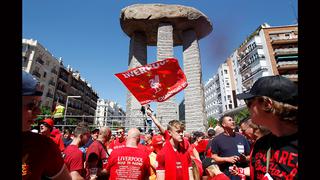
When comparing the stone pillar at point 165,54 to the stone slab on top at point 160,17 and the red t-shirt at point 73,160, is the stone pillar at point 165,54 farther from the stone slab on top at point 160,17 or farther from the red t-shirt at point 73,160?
the red t-shirt at point 73,160

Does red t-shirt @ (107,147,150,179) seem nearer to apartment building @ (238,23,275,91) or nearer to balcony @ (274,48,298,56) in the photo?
apartment building @ (238,23,275,91)

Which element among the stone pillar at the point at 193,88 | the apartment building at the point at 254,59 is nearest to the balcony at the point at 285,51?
the apartment building at the point at 254,59

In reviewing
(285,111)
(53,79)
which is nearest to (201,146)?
(285,111)

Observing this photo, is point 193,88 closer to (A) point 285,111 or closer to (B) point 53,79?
(A) point 285,111

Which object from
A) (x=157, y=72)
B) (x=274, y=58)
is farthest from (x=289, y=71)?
(x=157, y=72)

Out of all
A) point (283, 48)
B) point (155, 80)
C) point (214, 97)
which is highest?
point (283, 48)

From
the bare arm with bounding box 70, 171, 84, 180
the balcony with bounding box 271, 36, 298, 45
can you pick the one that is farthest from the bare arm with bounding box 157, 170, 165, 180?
the balcony with bounding box 271, 36, 298, 45

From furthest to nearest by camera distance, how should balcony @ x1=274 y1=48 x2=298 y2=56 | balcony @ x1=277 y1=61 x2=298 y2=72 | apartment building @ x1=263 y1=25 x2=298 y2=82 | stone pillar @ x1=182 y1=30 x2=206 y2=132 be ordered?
balcony @ x1=274 y1=48 x2=298 y2=56 < apartment building @ x1=263 y1=25 x2=298 y2=82 < balcony @ x1=277 y1=61 x2=298 y2=72 < stone pillar @ x1=182 y1=30 x2=206 y2=132

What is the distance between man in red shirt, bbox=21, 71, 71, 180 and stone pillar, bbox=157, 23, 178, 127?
12.1m

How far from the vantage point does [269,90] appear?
5.32ft

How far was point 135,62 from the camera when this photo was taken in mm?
16141

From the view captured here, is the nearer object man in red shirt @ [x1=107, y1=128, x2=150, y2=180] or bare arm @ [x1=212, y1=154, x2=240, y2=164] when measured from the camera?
man in red shirt @ [x1=107, y1=128, x2=150, y2=180]

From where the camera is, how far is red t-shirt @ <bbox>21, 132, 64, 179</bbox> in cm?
144

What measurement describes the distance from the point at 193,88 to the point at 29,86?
44.7 ft
